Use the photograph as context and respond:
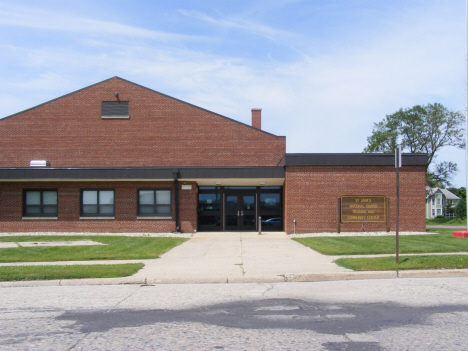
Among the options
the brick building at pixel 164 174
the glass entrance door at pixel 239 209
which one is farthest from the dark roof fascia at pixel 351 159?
the glass entrance door at pixel 239 209

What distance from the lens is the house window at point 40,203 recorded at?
26312 millimetres

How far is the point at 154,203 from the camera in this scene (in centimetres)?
2611

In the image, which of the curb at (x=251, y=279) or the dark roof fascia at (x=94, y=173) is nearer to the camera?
the curb at (x=251, y=279)

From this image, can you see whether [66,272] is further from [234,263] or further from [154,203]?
[154,203]

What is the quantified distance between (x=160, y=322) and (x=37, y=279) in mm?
5249

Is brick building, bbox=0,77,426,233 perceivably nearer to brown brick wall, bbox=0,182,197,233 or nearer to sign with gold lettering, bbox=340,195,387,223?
brown brick wall, bbox=0,182,197,233

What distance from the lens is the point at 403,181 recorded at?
2375 cm

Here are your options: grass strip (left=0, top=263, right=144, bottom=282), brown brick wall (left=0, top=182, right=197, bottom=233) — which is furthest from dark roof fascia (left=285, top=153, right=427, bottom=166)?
grass strip (left=0, top=263, right=144, bottom=282)

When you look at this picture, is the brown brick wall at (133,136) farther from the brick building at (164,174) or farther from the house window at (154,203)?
the house window at (154,203)

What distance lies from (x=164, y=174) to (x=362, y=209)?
10.5m

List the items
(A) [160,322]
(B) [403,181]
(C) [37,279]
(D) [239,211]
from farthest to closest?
1. (D) [239,211]
2. (B) [403,181]
3. (C) [37,279]
4. (A) [160,322]

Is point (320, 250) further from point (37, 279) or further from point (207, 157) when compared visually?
point (207, 157)

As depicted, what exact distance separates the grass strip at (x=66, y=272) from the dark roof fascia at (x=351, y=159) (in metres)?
13.0

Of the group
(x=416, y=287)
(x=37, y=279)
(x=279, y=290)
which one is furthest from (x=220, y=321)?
(x=37, y=279)
